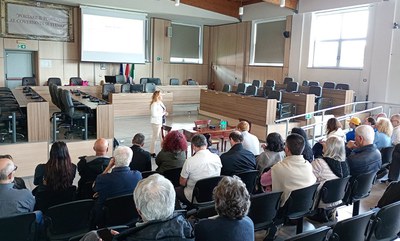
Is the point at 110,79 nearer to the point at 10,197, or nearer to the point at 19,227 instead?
the point at 10,197

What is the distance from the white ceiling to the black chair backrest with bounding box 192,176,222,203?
10698 mm

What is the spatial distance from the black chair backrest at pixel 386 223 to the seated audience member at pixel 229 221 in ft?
4.04

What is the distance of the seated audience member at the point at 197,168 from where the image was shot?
11.3ft

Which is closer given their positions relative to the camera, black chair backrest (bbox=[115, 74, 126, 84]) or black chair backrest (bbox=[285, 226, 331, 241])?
black chair backrest (bbox=[285, 226, 331, 241])

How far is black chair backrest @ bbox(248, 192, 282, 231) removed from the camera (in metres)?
2.93

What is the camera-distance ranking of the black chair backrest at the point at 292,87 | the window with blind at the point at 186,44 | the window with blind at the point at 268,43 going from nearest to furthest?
the black chair backrest at the point at 292,87 → the window with blind at the point at 268,43 → the window with blind at the point at 186,44

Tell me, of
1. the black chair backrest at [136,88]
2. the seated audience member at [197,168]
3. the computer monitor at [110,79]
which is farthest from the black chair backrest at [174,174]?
the computer monitor at [110,79]

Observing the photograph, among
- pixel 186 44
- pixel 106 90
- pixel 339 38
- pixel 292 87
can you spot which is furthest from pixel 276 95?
pixel 186 44

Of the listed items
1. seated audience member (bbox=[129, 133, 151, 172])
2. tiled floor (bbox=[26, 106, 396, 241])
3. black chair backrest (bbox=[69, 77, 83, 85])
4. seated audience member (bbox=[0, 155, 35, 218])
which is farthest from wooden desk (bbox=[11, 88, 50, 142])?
black chair backrest (bbox=[69, 77, 83, 85])

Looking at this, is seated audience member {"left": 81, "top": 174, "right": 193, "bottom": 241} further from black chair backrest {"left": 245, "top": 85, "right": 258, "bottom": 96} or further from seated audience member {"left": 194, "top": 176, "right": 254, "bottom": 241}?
black chair backrest {"left": 245, "top": 85, "right": 258, "bottom": 96}

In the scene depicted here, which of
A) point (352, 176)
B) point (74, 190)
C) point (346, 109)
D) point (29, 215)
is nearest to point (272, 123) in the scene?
point (346, 109)

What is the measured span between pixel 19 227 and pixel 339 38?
37.1 ft

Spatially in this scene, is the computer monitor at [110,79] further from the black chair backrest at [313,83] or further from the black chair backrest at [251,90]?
the black chair backrest at [313,83]

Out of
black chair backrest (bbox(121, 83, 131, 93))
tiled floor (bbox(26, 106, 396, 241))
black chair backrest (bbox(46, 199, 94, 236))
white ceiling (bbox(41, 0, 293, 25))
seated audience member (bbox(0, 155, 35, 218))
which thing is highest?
white ceiling (bbox(41, 0, 293, 25))
